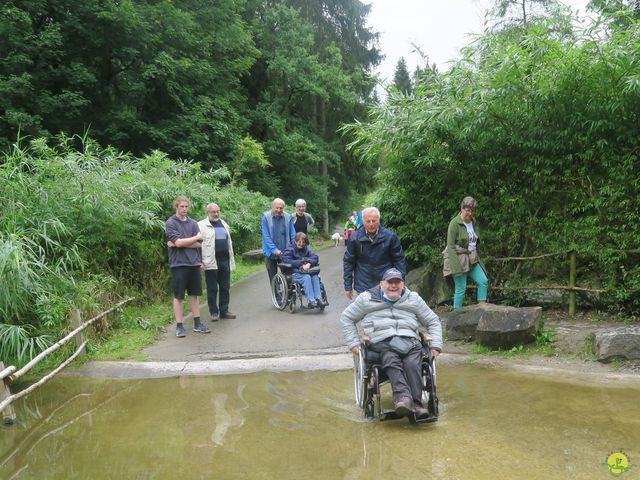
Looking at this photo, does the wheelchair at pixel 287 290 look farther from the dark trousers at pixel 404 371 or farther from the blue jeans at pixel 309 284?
the dark trousers at pixel 404 371

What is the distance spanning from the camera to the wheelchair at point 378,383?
3.99 metres

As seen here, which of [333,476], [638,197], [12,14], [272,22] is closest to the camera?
[333,476]

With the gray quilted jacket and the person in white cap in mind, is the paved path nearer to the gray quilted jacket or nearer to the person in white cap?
the person in white cap

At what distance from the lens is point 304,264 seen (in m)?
7.89

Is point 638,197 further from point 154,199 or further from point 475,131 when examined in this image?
point 154,199

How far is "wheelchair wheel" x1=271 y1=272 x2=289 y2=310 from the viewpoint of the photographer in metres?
8.12

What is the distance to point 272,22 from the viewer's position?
26.5m

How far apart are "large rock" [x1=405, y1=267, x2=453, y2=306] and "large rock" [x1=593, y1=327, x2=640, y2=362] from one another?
2.66 m

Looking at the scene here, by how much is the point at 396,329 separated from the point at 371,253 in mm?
1298

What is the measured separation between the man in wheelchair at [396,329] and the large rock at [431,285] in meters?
3.45

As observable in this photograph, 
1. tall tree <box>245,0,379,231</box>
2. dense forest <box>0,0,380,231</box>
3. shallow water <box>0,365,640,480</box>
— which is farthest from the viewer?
tall tree <box>245,0,379,231</box>

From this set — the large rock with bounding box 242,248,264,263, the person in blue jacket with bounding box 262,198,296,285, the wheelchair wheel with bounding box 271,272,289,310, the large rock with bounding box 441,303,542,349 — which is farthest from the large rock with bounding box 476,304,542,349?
the large rock with bounding box 242,248,264,263

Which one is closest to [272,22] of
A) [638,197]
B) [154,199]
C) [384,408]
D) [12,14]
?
[12,14]

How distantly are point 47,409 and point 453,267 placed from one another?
479 centimetres
